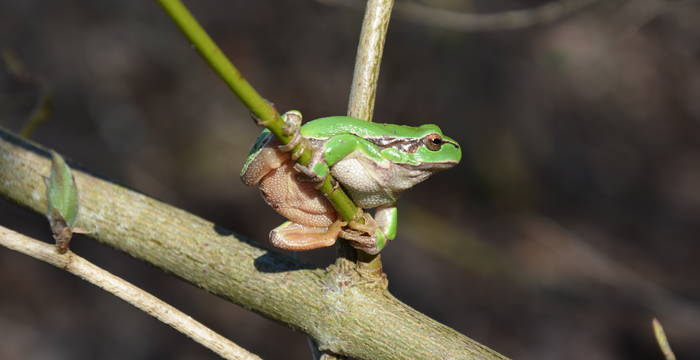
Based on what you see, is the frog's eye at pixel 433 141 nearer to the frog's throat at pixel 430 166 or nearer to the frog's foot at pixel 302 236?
the frog's throat at pixel 430 166

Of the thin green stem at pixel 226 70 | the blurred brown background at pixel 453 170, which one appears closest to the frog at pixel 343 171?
the thin green stem at pixel 226 70

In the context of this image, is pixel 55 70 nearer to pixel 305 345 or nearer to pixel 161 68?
pixel 161 68

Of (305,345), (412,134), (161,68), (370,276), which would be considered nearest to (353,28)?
(161,68)

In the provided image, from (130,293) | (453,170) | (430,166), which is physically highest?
(453,170)

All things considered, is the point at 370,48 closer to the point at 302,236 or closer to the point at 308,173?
the point at 308,173

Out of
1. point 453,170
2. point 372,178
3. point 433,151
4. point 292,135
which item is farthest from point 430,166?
point 453,170

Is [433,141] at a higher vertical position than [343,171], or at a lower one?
higher
